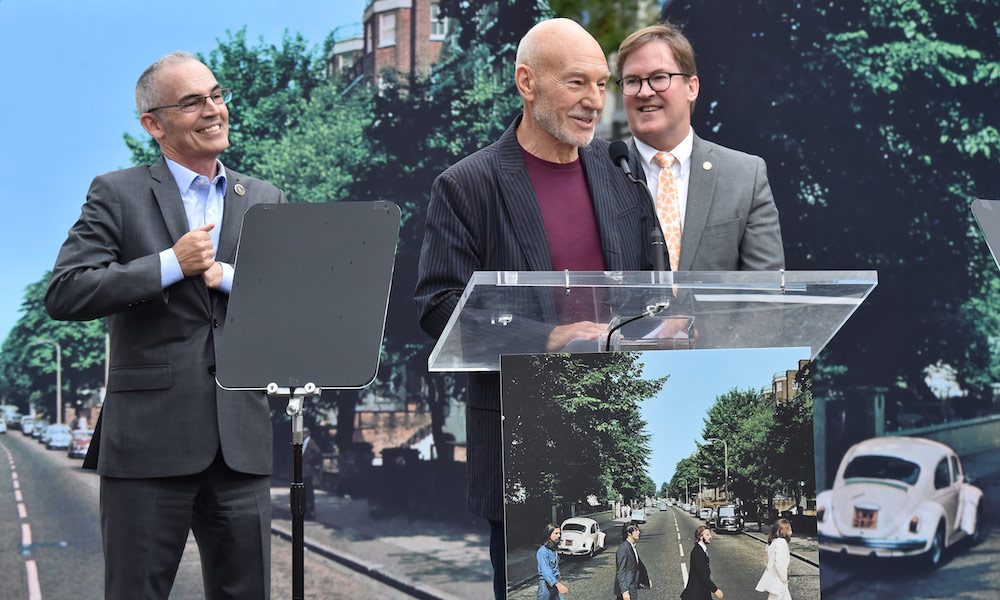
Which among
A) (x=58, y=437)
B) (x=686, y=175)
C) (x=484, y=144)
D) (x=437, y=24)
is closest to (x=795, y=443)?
(x=686, y=175)

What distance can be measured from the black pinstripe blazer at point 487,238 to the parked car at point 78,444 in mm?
3963

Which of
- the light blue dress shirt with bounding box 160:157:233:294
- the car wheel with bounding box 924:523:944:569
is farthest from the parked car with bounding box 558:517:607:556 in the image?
the car wheel with bounding box 924:523:944:569

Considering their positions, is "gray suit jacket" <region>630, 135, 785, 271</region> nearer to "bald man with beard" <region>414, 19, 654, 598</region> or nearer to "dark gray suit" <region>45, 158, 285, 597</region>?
"bald man with beard" <region>414, 19, 654, 598</region>

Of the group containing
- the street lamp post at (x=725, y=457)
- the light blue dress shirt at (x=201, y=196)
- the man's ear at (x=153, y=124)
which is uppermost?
the man's ear at (x=153, y=124)

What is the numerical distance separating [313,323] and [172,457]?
1.94ft

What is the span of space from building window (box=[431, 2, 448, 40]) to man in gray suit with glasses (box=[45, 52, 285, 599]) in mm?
3479

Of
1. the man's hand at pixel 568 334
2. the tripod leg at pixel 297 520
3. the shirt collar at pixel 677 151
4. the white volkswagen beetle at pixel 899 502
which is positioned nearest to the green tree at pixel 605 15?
the white volkswagen beetle at pixel 899 502

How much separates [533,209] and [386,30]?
3.83m

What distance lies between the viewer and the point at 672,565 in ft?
5.74

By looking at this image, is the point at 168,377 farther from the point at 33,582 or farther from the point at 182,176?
the point at 33,582

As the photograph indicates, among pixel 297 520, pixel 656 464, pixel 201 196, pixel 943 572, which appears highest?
pixel 201 196

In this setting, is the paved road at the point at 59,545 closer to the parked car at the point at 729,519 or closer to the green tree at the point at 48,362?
the green tree at the point at 48,362

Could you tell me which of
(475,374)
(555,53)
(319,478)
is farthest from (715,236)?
(319,478)

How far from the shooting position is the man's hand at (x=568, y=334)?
1.88m
